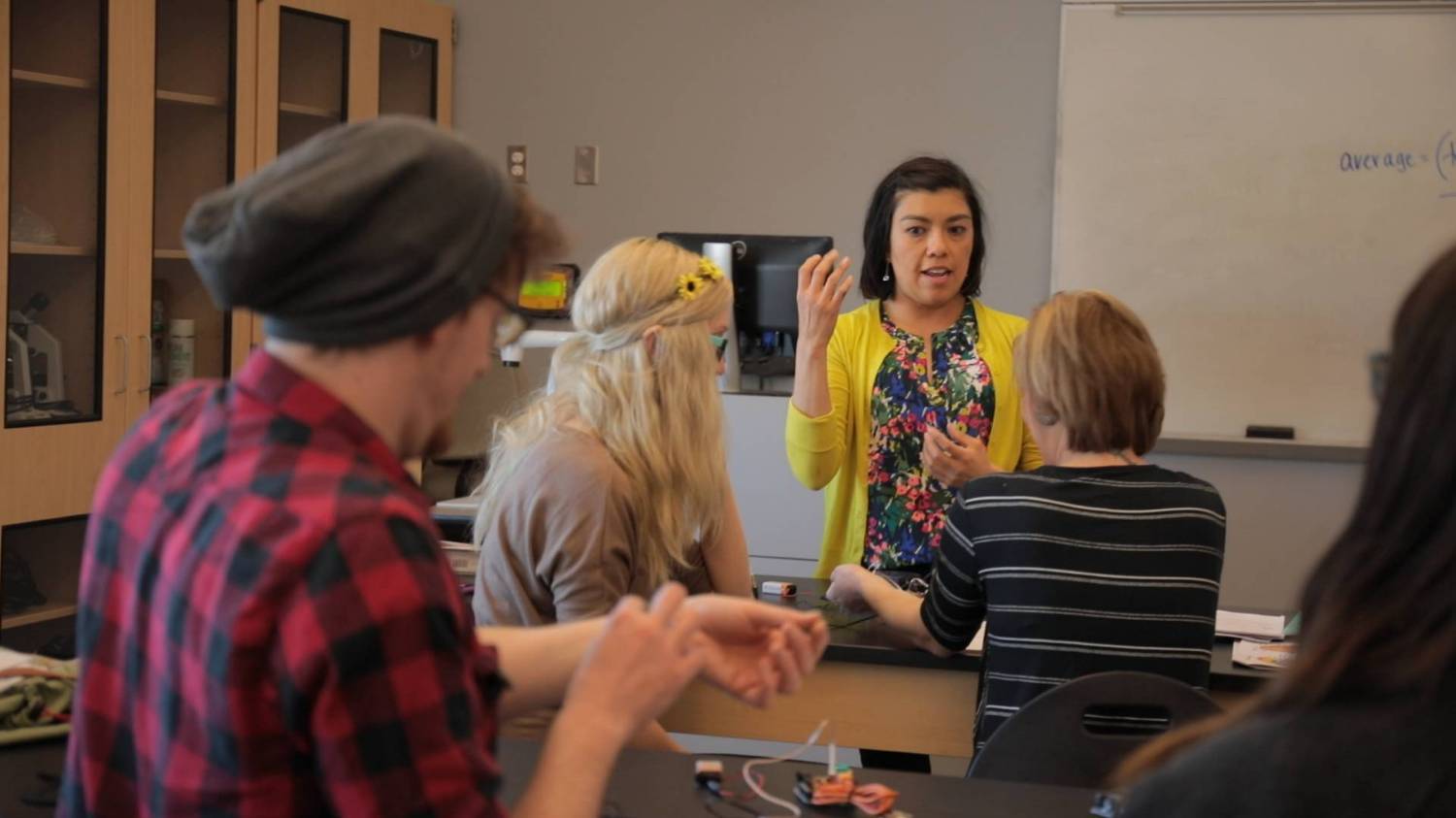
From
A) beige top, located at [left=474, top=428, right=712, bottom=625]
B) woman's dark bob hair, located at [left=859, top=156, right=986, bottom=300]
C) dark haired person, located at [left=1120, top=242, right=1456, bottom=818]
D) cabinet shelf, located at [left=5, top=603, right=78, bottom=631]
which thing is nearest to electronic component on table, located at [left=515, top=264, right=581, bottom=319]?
cabinet shelf, located at [left=5, top=603, right=78, bottom=631]

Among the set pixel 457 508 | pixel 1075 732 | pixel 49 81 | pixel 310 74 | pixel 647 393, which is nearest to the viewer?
pixel 1075 732

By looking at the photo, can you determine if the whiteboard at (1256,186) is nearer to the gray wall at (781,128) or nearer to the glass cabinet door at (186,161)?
the gray wall at (781,128)

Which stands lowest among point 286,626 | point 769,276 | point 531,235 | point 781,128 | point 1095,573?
point 1095,573

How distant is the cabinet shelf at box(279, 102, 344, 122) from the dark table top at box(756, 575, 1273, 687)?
2505 millimetres

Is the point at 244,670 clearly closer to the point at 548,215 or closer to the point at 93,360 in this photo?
the point at 548,215

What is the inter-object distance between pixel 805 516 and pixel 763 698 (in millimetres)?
2641

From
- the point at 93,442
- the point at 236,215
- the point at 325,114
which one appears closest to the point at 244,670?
the point at 236,215

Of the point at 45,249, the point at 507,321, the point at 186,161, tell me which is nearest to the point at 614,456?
the point at 507,321

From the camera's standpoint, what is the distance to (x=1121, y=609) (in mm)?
1864

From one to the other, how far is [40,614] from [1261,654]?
2835 millimetres

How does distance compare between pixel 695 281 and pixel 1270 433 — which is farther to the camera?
pixel 1270 433

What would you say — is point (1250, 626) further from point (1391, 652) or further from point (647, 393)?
point (1391, 652)

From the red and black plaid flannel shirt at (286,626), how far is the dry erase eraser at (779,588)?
157 cm

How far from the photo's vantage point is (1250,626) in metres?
2.40
